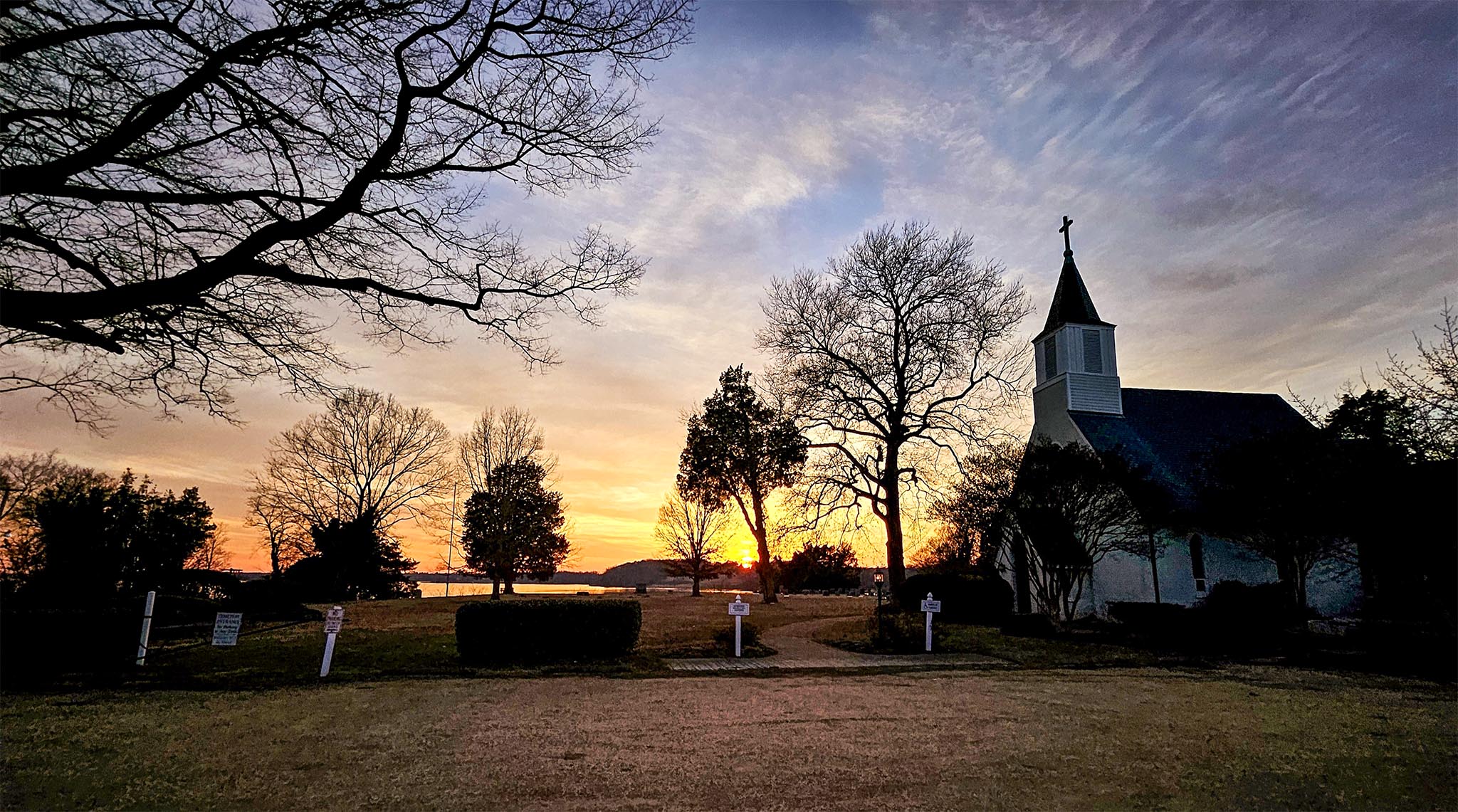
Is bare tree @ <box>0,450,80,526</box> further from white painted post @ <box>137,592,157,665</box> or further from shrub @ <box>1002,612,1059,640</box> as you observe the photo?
shrub @ <box>1002,612,1059,640</box>

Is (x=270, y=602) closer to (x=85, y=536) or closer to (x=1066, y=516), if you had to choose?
(x=85, y=536)

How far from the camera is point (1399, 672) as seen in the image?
42.0 ft

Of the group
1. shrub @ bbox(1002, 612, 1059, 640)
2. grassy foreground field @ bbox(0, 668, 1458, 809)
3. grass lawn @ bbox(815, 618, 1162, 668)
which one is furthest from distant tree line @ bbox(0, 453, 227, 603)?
shrub @ bbox(1002, 612, 1059, 640)

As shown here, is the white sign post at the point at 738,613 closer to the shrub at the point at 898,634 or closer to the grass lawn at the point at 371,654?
the grass lawn at the point at 371,654

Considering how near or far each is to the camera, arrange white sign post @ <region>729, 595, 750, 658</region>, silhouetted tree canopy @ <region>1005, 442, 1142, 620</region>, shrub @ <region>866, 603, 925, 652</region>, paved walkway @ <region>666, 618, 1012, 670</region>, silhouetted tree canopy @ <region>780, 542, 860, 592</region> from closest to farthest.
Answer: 1. paved walkway @ <region>666, 618, 1012, 670</region>
2. white sign post @ <region>729, 595, 750, 658</region>
3. shrub @ <region>866, 603, 925, 652</region>
4. silhouetted tree canopy @ <region>1005, 442, 1142, 620</region>
5. silhouetted tree canopy @ <region>780, 542, 860, 592</region>

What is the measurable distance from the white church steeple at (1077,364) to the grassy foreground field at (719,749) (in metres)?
17.6

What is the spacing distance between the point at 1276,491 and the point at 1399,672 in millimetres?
6201

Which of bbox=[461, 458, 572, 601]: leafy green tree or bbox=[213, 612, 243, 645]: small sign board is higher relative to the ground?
bbox=[461, 458, 572, 601]: leafy green tree

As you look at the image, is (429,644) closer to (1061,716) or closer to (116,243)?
(116,243)

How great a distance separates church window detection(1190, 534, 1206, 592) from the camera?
23000 millimetres

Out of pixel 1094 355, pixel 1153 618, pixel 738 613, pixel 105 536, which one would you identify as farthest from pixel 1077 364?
pixel 105 536

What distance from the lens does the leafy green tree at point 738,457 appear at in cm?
3297

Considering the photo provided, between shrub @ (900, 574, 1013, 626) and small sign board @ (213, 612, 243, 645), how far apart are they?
1834 centimetres

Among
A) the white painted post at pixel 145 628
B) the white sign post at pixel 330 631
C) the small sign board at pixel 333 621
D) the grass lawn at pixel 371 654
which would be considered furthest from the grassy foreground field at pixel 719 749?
the white painted post at pixel 145 628
